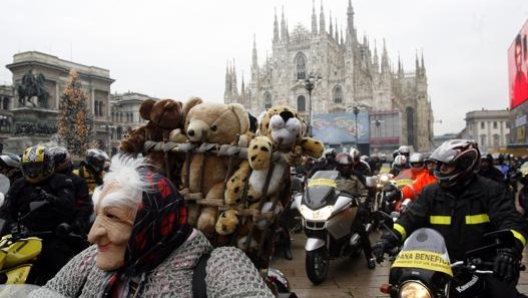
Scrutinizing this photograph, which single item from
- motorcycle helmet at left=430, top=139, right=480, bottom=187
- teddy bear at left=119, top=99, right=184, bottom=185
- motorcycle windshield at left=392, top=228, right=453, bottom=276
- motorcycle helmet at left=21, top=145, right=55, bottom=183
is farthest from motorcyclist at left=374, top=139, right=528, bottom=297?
motorcycle helmet at left=21, top=145, right=55, bottom=183

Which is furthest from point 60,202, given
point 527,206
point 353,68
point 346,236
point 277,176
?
point 353,68

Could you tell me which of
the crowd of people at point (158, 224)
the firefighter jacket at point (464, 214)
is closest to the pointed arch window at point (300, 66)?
the crowd of people at point (158, 224)

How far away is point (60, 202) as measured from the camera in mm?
4039

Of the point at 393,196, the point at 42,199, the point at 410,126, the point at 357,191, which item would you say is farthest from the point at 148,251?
the point at 410,126

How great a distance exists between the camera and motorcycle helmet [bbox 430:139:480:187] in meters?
3.08

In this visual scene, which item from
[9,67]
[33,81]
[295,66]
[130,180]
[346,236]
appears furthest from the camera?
[295,66]

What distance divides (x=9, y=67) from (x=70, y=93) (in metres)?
13.6

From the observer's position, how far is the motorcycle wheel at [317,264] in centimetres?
534

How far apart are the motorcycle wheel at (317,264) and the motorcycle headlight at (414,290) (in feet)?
10.5

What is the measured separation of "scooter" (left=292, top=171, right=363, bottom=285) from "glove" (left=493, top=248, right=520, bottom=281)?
290 centimetres

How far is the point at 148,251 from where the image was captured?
1542 millimetres

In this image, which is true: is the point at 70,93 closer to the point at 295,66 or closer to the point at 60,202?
the point at 295,66

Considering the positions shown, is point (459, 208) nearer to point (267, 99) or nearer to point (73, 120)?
point (73, 120)

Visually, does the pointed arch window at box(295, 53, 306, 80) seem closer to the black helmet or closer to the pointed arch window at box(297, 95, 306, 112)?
the pointed arch window at box(297, 95, 306, 112)
